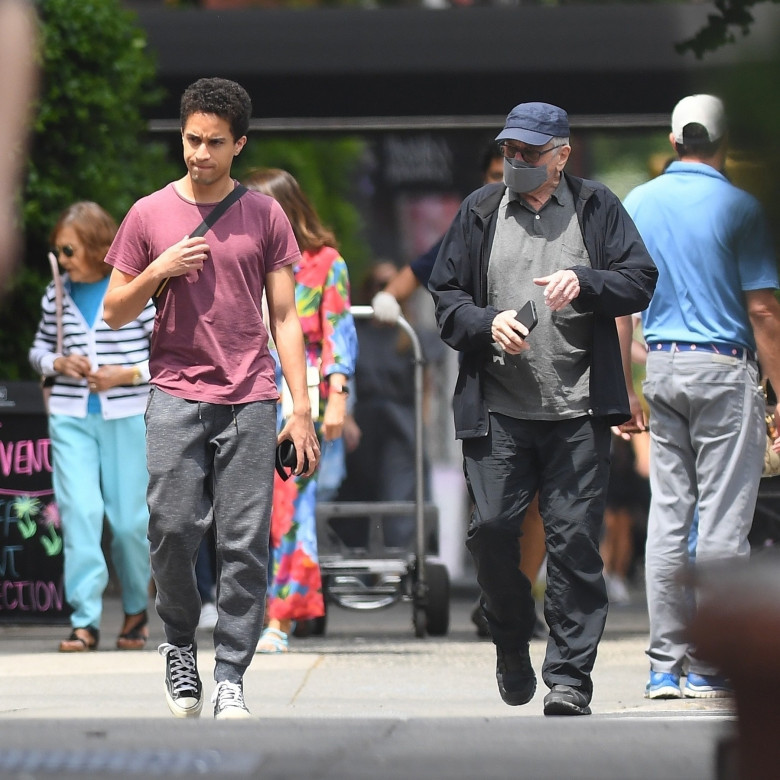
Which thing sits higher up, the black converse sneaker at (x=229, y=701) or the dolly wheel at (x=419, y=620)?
the black converse sneaker at (x=229, y=701)

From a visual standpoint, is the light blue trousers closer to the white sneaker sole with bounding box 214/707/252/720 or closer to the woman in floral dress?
the woman in floral dress

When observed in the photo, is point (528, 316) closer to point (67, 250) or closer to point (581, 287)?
point (581, 287)

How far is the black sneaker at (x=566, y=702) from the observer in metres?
5.32

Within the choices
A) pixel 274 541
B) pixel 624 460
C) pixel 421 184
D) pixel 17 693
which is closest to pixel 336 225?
pixel 421 184

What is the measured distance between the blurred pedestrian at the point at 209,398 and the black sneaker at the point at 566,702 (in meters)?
0.91

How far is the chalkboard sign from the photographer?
8.04 meters

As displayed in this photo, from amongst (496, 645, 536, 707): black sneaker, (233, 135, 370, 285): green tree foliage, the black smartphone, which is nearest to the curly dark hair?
the black smartphone

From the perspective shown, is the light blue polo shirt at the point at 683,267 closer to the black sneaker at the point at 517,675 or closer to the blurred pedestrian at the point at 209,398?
the black sneaker at the point at 517,675

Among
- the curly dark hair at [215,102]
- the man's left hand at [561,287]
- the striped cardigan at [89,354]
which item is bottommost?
the striped cardigan at [89,354]

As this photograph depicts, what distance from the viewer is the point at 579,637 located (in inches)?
216

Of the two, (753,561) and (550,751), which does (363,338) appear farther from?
(753,561)

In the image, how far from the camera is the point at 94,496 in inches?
302

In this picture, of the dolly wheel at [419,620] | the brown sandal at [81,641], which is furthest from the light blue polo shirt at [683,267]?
the brown sandal at [81,641]

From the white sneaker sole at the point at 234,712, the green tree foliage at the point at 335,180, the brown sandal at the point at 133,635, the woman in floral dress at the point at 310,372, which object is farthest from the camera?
the green tree foliage at the point at 335,180
